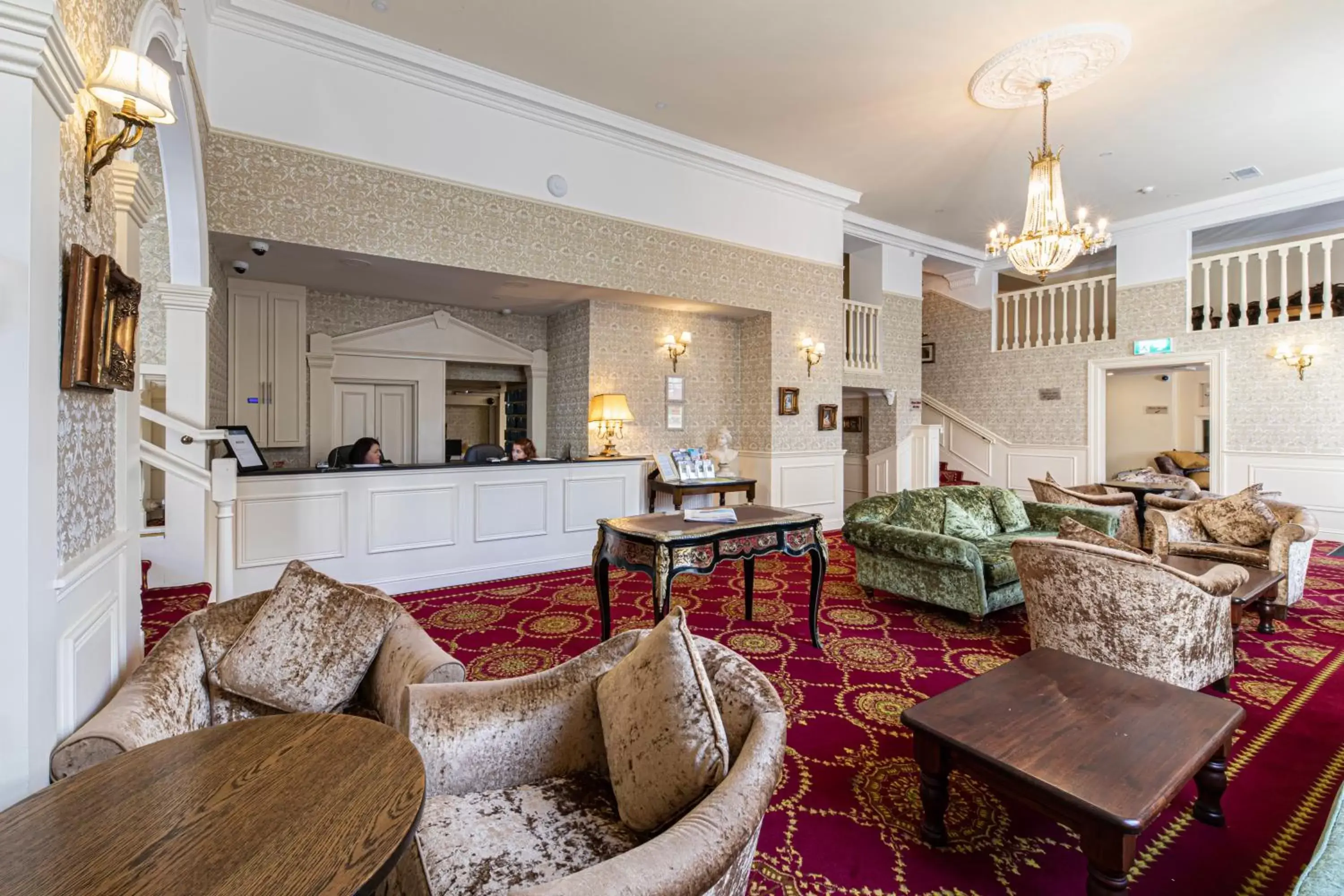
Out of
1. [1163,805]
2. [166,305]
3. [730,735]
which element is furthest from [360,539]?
[1163,805]

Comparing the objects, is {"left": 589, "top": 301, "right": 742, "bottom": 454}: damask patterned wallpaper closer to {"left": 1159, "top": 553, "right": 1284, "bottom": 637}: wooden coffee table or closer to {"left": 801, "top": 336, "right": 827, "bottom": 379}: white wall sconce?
{"left": 801, "top": 336, "right": 827, "bottom": 379}: white wall sconce

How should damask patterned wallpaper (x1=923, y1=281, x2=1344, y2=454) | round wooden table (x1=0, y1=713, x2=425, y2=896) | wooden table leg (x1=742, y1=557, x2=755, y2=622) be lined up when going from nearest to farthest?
round wooden table (x1=0, y1=713, x2=425, y2=896) → wooden table leg (x1=742, y1=557, x2=755, y2=622) → damask patterned wallpaper (x1=923, y1=281, x2=1344, y2=454)

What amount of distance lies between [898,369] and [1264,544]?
502cm

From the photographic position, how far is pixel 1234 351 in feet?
25.0

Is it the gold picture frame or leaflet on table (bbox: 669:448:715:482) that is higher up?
the gold picture frame

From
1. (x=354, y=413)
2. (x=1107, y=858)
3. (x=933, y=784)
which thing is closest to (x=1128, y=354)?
(x=933, y=784)

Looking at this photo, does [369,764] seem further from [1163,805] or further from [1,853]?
[1163,805]

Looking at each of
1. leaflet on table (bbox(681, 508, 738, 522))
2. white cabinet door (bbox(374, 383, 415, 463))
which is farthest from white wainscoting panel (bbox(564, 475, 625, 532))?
white cabinet door (bbox(374, 383, 415, 463))

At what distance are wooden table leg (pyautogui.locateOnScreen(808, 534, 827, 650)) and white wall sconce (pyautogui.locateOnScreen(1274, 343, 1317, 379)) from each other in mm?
7656

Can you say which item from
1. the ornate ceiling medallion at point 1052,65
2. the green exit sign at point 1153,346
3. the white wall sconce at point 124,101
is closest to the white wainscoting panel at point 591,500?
the white wall sconce at point 124,101

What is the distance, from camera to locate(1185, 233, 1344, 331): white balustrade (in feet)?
23.3

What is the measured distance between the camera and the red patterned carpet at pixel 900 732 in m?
1.81

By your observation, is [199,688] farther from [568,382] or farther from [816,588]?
[568,382]

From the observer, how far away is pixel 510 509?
17.3ft
